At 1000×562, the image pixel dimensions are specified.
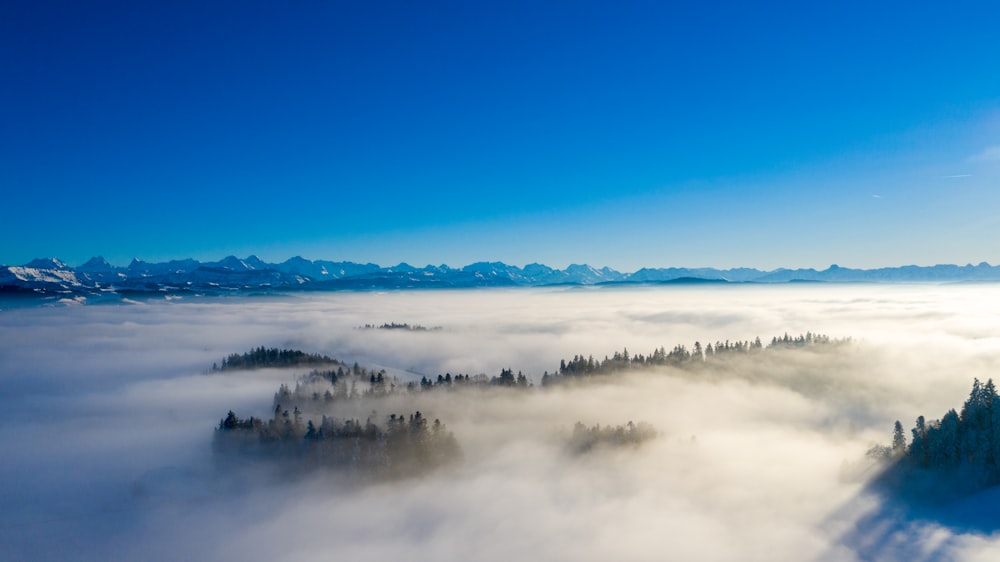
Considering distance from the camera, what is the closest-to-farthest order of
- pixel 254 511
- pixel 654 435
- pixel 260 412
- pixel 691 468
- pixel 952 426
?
pixel 952 426, pixel 254 511, pixel 691 468, pixel 654 435, pixel 260 412

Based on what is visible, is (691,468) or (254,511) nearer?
(254,511)

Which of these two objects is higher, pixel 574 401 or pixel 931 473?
pixel 931 473

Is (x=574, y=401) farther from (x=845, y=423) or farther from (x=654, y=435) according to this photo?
(x=845, y=423)

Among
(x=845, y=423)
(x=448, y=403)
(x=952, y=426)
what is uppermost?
(x=952, y=426)

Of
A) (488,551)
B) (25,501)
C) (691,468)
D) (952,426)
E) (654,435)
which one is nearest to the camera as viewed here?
→ (952,426)

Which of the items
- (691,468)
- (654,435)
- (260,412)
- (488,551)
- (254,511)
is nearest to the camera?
(488,551)

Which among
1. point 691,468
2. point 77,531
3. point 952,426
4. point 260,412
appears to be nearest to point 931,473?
point 952,426

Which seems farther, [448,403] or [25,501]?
[448,403]

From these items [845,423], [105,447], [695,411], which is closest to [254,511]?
[105,447]

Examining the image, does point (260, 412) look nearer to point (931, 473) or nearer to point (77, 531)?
point (77, 531)
